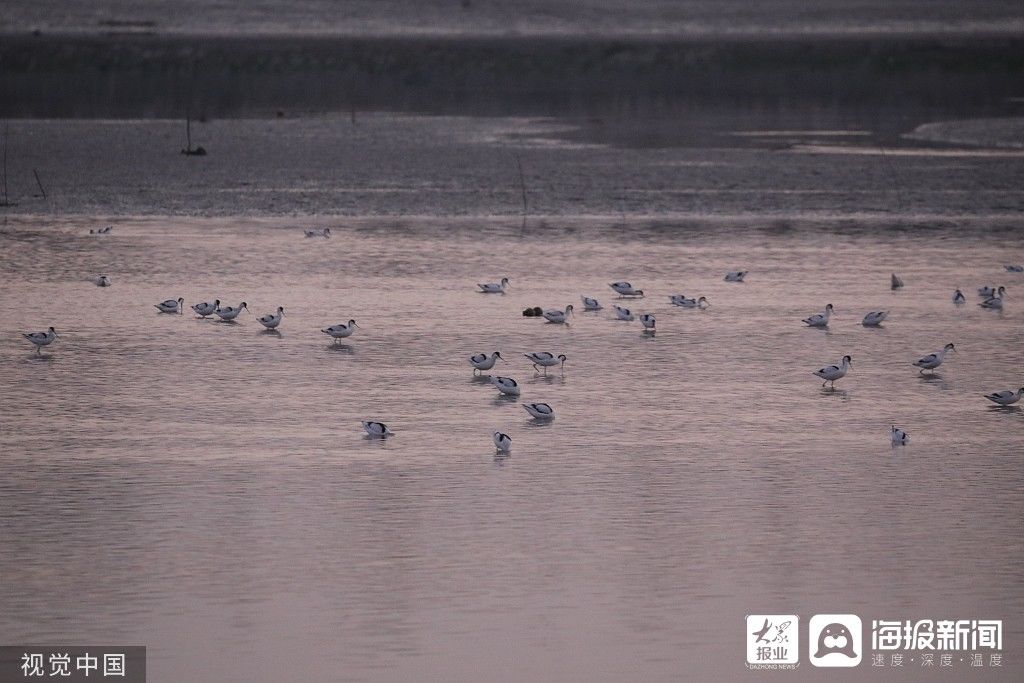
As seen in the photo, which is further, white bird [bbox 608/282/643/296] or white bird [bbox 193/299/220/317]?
white bird [bbox 608/282/643/296]

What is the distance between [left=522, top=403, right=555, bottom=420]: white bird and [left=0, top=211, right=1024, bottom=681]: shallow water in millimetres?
114

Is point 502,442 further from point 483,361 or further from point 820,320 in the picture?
point 820,320

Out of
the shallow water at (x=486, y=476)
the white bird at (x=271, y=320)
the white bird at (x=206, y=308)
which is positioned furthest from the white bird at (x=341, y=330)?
the white bird at (x=206, y=308)

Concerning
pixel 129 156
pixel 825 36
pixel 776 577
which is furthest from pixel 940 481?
pixel 825 36

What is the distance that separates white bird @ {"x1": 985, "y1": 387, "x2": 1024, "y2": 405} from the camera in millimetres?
17438

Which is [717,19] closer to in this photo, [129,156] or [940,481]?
[129,156]

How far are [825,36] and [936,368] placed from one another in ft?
308

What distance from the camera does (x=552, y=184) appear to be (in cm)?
3756

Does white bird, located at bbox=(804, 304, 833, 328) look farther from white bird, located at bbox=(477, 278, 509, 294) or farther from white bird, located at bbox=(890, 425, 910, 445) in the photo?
white bird, located at bbox=(890, 425, 910, 445)

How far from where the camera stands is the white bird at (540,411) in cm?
1681

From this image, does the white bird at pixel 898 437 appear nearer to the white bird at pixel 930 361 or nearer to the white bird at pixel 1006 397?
the white bird at pixel 1006 397

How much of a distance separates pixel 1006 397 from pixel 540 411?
4.82m

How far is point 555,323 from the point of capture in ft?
73.2

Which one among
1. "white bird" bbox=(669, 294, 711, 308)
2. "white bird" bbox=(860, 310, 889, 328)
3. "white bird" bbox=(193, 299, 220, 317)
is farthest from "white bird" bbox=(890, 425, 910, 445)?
"white bird" bbox=(193, 299, 220, 317)
